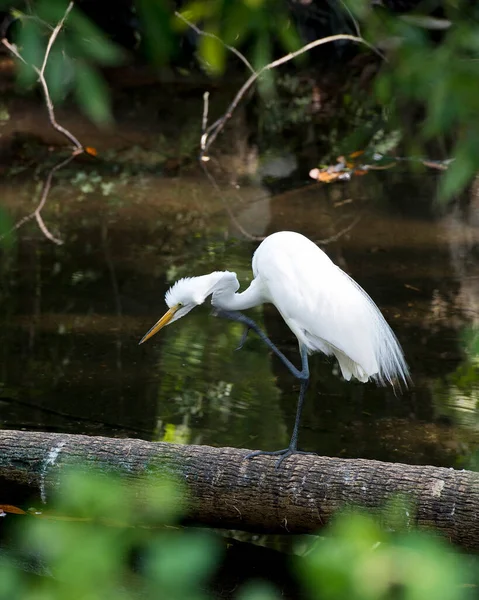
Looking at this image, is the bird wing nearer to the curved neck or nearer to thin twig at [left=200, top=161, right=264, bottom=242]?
the curved neck

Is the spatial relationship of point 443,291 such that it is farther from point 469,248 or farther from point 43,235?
point 43,235

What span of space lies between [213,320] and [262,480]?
2143 millimetres

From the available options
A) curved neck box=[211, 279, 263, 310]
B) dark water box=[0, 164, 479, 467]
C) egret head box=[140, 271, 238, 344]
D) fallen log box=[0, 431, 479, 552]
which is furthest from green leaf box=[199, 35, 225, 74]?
dark water box=[0, 164, 479, 467]

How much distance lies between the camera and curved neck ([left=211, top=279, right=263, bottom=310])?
143 inches

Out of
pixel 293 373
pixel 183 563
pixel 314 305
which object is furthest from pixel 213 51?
A: pixel 293 373

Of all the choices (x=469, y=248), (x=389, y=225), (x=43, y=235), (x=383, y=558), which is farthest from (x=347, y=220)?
(x=383, y=558)

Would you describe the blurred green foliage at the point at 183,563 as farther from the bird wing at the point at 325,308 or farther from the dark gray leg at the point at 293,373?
the bird wing at the point at 325,308

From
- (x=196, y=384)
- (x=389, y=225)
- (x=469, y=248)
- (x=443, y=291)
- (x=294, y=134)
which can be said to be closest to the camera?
(x=196, y=384)

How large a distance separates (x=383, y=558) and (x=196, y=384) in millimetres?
3785

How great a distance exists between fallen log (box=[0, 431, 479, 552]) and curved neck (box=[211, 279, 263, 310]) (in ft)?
2.29

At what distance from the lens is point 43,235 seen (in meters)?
6.29

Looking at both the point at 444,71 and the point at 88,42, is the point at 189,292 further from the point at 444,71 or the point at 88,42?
the point at 88,42

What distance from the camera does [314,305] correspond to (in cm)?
333

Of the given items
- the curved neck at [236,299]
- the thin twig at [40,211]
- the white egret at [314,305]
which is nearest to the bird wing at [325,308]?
the white egret at [314,305]
